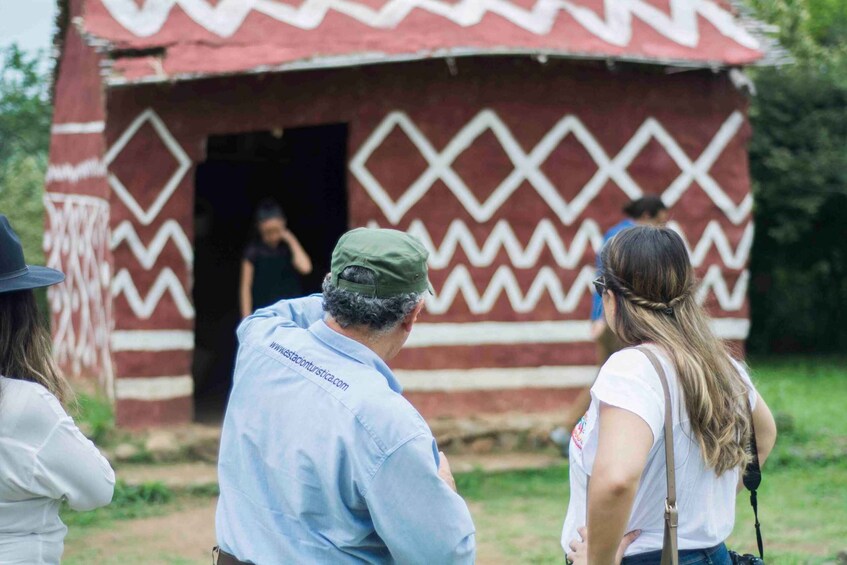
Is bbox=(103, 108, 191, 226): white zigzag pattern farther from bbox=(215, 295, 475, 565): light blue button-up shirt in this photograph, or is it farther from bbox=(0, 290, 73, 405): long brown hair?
bbox=(215, 295, 475, 565): light blue button-up shirt

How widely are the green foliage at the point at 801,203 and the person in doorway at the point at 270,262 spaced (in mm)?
9104

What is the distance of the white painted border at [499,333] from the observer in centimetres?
885

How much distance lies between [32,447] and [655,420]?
57.3 inches

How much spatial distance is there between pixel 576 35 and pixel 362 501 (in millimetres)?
6840

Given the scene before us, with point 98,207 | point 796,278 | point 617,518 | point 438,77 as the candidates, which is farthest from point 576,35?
point 796,278

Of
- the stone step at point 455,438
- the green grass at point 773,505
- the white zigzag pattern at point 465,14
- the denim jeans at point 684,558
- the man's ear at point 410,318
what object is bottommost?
the green grass at point 773,505

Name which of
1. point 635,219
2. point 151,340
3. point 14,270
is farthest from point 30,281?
point 151,340

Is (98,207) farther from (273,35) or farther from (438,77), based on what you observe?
(438,77)

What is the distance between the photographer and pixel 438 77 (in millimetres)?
8750

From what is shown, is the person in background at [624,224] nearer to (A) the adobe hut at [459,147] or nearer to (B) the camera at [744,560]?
(A) the adobe hut at [459,147]

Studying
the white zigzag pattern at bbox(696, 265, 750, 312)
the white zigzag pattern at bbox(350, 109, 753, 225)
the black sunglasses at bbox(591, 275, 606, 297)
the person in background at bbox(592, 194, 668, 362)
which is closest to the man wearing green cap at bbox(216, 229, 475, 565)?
the black sunglasses at bbox(591, 275, 606, 297)

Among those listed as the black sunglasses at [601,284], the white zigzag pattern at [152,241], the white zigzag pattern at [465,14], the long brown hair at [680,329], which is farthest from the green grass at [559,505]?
the black sunglasses at [601,284]

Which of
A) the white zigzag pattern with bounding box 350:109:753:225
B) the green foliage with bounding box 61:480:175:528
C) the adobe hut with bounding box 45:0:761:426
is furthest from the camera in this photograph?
the white zigzag pattern with bounding box 350:109:753:225

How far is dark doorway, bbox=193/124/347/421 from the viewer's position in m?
12.8
